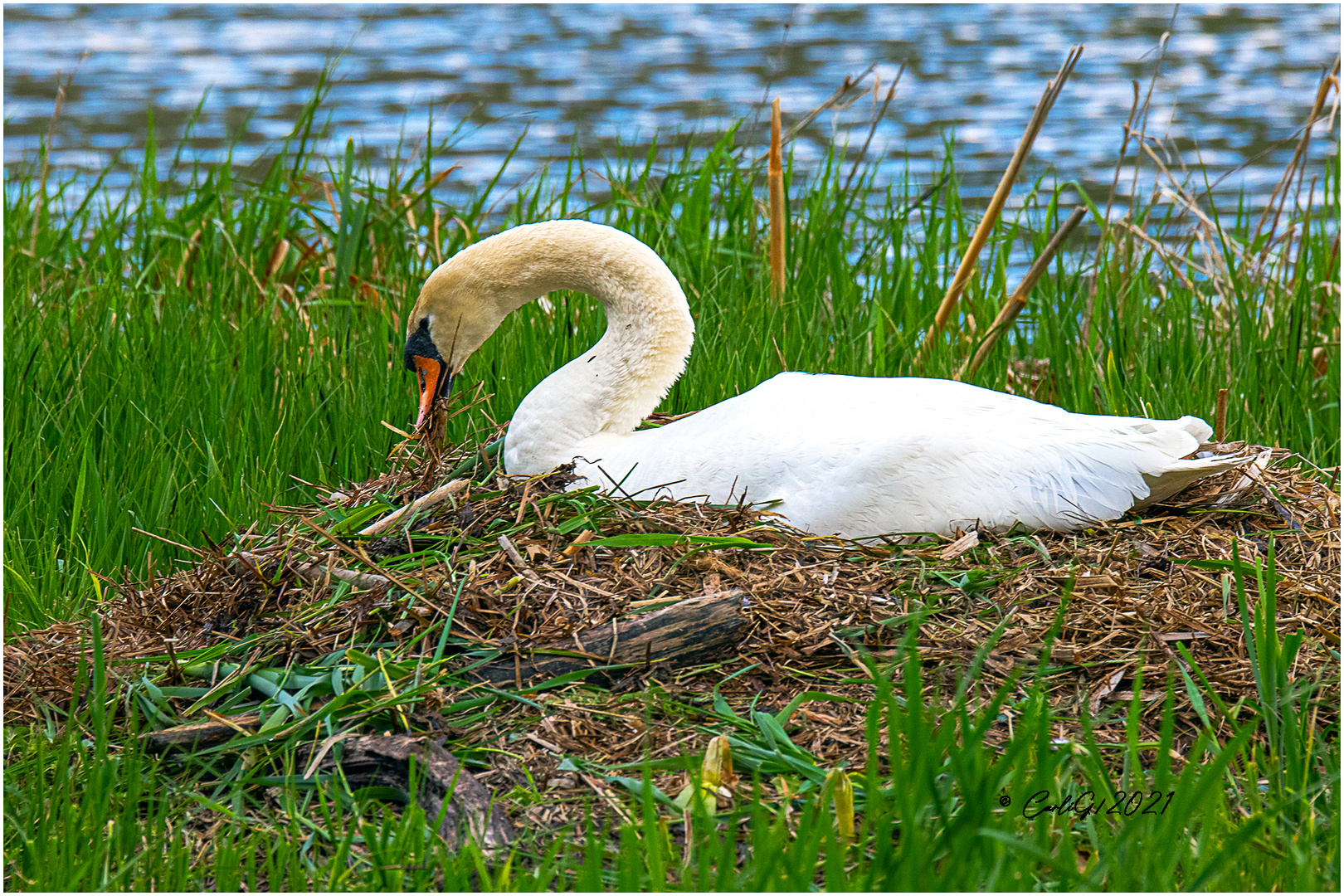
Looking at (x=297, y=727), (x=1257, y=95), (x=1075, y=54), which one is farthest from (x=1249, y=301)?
(x=1257, y=95)

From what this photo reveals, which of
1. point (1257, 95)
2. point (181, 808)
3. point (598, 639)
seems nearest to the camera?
point (181, 808)

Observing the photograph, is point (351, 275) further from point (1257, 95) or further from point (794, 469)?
point (1257, 95)

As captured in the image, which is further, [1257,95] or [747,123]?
[1257,95]

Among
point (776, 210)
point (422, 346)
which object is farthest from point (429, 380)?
point (776, 210)

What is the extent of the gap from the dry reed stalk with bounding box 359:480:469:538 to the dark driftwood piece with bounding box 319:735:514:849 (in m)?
0.80

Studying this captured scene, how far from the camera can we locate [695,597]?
124 inches

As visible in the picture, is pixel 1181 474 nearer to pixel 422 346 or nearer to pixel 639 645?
pixel 639 645

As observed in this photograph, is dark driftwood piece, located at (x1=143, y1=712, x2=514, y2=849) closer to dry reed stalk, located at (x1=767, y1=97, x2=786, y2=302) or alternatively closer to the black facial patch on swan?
the black facial patch on swan

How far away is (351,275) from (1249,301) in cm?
426

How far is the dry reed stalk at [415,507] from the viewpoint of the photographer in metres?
3.47

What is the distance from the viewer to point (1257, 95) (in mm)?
11562

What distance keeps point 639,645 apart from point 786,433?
0.98 m

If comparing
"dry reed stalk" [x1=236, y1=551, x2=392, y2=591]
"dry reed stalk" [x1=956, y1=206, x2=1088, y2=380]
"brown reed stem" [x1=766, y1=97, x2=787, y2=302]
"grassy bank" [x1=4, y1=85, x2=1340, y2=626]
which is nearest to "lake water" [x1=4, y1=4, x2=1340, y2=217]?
"grassy bank" [x1=4, y1=85, x2=1340, y2=626]

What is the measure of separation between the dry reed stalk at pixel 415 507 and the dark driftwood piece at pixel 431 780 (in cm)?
80
